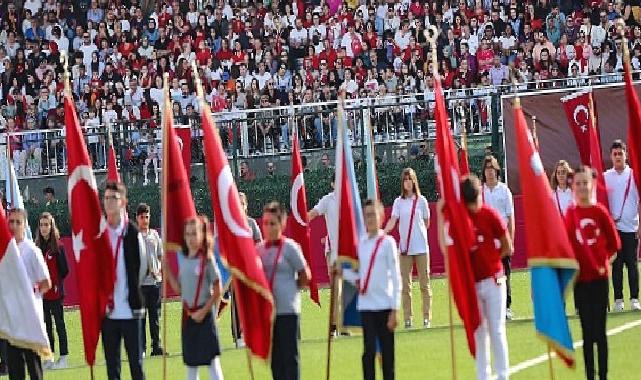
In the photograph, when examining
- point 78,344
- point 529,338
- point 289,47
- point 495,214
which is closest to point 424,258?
point 529,338

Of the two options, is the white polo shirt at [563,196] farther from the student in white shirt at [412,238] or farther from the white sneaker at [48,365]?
the white sneaker at [48,365]

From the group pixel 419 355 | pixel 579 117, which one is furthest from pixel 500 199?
pixel 579 117

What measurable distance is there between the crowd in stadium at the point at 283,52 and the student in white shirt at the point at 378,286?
14.8 meters

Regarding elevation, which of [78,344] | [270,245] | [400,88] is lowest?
[78,344]

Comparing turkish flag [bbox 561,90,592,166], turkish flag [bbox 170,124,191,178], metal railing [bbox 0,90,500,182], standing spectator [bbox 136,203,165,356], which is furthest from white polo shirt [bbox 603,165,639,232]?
turkish flag [bbox 170,124,191,178]

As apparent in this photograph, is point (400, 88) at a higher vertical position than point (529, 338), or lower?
higher

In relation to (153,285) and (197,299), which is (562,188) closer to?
(153,285)

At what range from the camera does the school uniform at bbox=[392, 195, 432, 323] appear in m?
22.4

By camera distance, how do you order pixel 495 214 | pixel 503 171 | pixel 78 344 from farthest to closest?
pixel 503 171 < pixel 78 344 < pixel 495 214

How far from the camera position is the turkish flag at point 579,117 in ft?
96.1

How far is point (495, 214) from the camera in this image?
51.6 ft

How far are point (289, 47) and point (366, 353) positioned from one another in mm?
20926

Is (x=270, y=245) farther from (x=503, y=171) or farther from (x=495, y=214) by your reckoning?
(x=503, y=171)

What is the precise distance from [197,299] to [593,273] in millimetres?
3551
